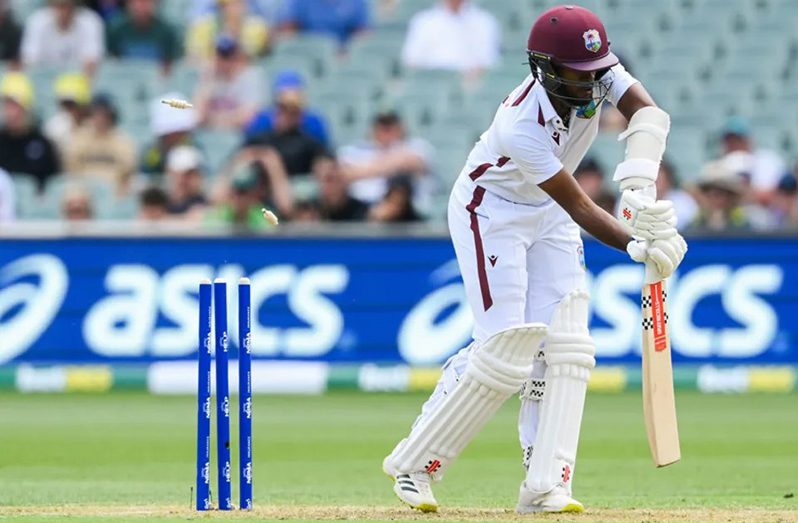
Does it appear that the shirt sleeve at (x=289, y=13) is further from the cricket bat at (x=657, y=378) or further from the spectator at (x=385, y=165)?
the cricket bat at (x=657, y=378)

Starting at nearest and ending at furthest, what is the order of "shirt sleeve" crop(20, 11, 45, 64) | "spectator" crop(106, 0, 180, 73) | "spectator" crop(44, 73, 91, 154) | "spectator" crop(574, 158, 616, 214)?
1. "spectator" crop(574, 158, 616, 214)
2. "spectator" crop(44, 73, 91, 154)
3. "shirt sleeve" crop(20, 11, 45, 64)
4. "spectator" crop(106, 0, 180, 73)

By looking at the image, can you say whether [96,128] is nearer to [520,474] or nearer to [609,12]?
[609,12]

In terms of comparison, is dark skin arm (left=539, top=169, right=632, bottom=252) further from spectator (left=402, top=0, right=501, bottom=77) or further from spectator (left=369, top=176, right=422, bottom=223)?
spectator (left=402, top=0, right=501, bottom=77)

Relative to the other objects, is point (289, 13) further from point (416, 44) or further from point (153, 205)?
point (153, 205)

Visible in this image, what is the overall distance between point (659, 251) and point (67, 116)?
27.6 feet

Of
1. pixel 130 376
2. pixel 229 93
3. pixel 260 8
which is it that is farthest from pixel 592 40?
pixel 260 8

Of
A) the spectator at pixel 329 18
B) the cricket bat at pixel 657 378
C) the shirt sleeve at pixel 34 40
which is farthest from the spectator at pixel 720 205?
the cricket bat at pixel 657 378

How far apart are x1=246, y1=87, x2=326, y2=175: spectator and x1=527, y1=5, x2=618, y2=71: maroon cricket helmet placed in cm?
701

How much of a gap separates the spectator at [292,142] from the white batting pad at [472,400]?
22.3 ft

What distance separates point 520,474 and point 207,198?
5.48 meters

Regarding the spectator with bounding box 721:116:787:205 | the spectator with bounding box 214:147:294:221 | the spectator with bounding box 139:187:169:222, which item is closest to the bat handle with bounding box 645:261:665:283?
the spectator with bounding box 214:147:294:221

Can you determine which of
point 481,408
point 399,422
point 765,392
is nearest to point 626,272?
point 765,392

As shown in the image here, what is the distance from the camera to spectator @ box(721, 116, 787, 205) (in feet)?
41.1

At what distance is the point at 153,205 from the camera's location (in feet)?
39.2
